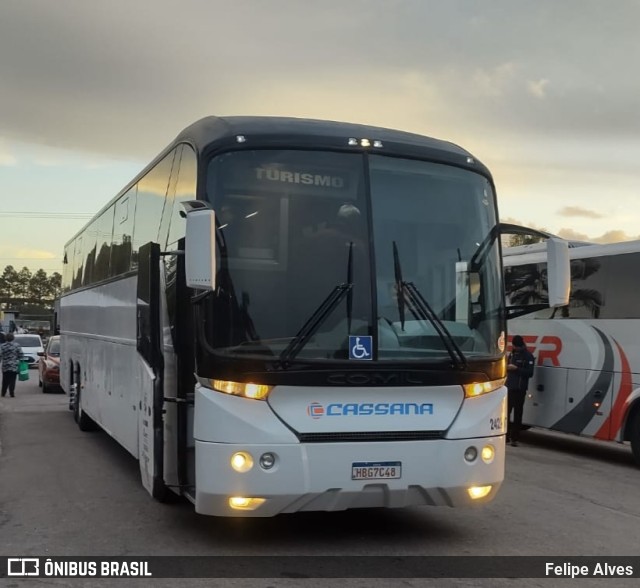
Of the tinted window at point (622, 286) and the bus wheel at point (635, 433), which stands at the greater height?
the tinted window at point (622, 286)

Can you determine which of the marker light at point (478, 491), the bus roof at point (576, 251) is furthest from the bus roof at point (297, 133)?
the bus roof at point (576, 251)

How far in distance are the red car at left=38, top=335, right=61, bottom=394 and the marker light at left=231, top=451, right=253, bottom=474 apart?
17.7 m

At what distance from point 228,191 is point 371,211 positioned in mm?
1151

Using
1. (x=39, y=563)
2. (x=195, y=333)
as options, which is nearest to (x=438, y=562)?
(x=195, y=333)

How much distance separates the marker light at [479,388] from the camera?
637cm

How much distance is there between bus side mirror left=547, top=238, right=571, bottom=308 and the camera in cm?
681

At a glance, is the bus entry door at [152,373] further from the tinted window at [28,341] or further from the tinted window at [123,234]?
the tinted window at [28,341]

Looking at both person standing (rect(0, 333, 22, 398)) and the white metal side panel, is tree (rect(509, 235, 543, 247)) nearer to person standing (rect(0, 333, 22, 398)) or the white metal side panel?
the white metal side panel

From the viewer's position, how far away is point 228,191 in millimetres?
6238

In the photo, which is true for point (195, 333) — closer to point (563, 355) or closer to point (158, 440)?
point (158, 440)

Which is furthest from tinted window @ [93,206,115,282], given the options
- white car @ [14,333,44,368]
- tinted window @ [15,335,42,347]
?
tinted window @ [15,335,42,347]

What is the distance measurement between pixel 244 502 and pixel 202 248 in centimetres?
189

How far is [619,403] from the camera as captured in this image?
1172cm

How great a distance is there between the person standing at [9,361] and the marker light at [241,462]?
1660 cm
